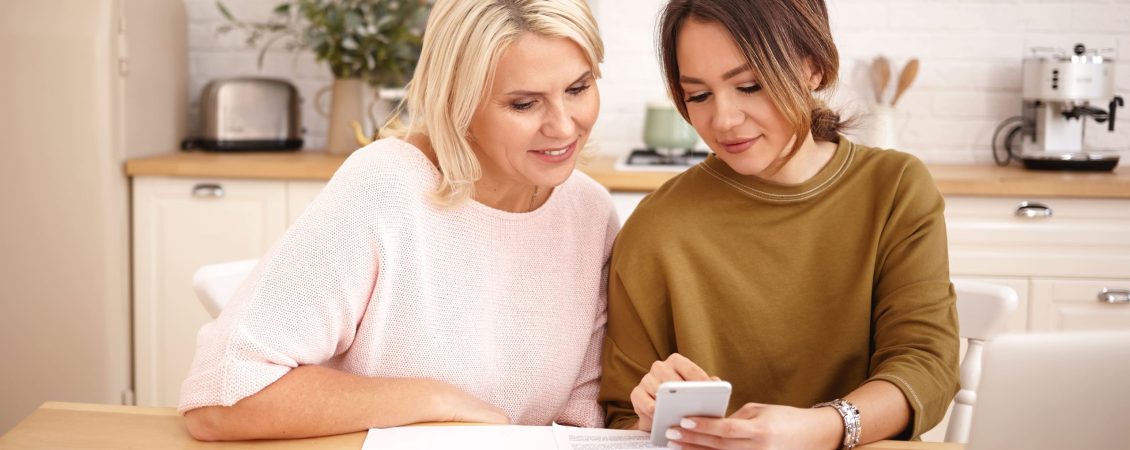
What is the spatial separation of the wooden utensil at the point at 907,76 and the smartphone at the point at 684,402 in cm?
230

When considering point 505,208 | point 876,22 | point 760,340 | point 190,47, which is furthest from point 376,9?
point 760,340

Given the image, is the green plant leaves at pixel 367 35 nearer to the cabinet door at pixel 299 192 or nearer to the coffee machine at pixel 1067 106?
the cabinet door at pixel 299 192

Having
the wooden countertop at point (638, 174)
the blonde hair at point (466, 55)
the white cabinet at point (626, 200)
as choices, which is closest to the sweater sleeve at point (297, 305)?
the blonde hair at point (466, 55)

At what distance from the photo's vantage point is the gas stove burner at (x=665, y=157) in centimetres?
296

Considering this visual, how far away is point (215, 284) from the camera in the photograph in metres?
1.64

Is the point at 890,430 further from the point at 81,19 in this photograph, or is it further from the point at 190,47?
the point at 190,47

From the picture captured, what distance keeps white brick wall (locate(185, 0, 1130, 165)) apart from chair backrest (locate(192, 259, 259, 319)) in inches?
72.7

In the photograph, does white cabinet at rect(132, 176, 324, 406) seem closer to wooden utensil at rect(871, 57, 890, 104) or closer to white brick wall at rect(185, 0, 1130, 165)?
white brick wall at rect(185, 0, 1130, 165)

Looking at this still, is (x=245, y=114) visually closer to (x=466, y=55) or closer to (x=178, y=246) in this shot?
(x=178, y=246)

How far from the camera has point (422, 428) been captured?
126cm

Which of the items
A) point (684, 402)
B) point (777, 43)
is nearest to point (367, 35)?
point (777, 43)

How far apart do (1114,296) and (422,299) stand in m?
2.07

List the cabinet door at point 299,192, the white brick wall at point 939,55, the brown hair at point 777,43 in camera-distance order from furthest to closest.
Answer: the white brick wall at point 939,55
the cabinet door at point 299,192
the brown hair at point 777,43

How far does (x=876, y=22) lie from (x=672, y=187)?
1962 mm
